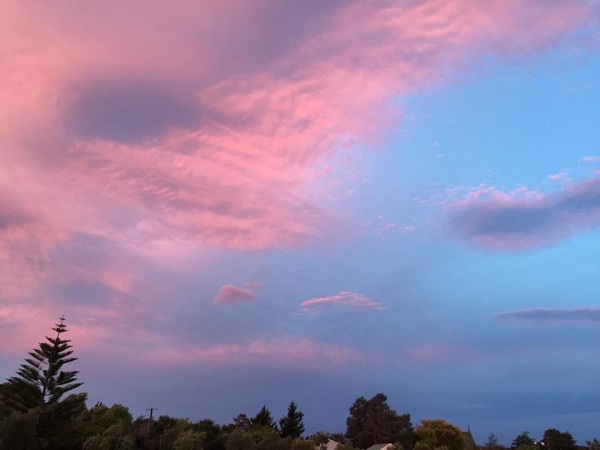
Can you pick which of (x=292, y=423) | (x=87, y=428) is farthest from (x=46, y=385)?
(x=292, y=423)

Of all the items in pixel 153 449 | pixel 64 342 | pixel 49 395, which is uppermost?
pixel 64 342

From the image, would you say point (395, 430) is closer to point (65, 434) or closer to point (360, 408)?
point (360, 408)

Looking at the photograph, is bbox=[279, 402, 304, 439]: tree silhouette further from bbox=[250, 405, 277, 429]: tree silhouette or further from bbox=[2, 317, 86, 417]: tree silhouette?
bbox=[2, 317, 86, 417]: tree silhouette

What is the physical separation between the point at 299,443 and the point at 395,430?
197 ft

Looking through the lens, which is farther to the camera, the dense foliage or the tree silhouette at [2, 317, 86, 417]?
the dense foliage

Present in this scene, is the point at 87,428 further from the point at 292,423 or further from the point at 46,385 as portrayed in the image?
the point at 292,423

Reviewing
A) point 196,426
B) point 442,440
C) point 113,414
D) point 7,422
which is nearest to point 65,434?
point 113,414

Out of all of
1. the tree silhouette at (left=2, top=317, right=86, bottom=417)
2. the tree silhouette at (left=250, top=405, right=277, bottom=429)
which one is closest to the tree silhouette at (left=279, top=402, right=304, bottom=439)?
the tree silhouette at (left=250, top=405, right=277, bottom=429)

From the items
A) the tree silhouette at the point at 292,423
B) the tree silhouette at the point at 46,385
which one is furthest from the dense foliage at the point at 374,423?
the tree silhouette at the point at 46,385

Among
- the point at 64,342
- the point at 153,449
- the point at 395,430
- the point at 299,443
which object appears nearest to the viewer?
the point at 299,443

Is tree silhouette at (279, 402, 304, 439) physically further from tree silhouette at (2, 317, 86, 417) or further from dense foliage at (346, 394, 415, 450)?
tree silhouette at (2, 317, 86, 417)

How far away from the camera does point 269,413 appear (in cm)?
10425

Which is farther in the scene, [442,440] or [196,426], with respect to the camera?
[196,426]

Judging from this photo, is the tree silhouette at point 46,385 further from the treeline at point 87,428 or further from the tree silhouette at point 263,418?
the tree silhouette at point 263,418
